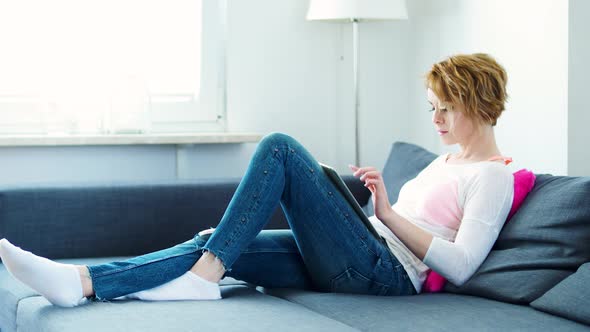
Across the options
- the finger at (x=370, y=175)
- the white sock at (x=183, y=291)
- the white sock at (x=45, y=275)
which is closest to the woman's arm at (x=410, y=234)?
the finger at (x=370, y=175)

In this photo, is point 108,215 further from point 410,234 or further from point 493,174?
point 493,174

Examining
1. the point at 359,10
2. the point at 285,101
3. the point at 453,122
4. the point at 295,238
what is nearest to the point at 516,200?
the point at 453,122

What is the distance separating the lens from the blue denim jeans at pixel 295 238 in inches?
83.0

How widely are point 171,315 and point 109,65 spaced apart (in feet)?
5.64

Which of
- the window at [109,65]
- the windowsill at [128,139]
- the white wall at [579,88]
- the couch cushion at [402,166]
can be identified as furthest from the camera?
the window at [109,65]

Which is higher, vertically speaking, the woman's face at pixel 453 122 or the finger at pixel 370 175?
the woman's face at pixel 453 122

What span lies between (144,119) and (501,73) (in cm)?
152

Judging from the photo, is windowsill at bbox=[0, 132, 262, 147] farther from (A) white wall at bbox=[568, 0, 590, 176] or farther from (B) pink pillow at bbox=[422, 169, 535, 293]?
(B) pink pillow at bbox=[422, 169, 535, 293]

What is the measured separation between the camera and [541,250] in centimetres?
217

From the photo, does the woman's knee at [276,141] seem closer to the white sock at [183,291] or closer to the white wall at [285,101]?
the white sock at [183,291]

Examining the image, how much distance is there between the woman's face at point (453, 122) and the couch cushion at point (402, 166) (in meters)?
0.58

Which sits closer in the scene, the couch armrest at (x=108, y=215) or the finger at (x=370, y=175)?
the finger at (x=370, y=175)

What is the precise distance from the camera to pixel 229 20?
139 inches

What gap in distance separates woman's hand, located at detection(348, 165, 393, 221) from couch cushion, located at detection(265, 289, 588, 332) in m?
0.21
